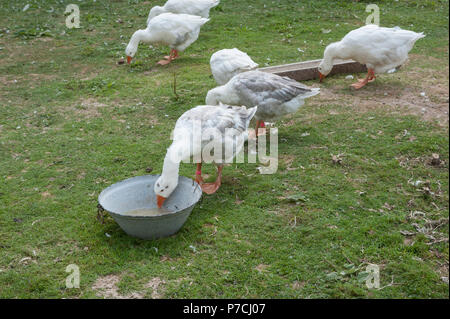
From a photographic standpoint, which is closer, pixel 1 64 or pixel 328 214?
pixel 328 214

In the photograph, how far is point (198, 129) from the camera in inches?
186

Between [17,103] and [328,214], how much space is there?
215 inches

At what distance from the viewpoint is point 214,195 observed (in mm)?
5070

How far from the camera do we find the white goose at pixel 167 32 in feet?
29.4

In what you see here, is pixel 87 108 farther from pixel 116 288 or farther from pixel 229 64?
pixel 116 288

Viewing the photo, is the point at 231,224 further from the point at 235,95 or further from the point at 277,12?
the point at 277,12

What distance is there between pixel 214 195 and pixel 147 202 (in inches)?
29.5

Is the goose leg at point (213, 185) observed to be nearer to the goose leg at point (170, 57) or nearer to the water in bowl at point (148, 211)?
the water in bowl at point (148, 211)

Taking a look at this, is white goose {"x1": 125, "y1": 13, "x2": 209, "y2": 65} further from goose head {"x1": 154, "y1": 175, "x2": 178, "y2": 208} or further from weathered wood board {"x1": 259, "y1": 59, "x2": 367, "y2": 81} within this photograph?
goose head {"x1": 154, "y1": 175, "x2": 178, "y2": 208}

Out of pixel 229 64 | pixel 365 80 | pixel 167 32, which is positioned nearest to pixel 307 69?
pixel 365 80

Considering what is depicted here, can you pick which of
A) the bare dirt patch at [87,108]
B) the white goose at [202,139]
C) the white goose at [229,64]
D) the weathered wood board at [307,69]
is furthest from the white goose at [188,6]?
the white goose at [202,139]

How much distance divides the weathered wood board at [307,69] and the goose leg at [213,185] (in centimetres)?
303

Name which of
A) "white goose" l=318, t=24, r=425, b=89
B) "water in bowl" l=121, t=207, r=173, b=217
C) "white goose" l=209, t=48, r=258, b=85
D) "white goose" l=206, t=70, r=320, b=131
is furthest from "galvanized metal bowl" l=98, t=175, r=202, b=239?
"white goose" l=318, t=24, r=425, b=89
